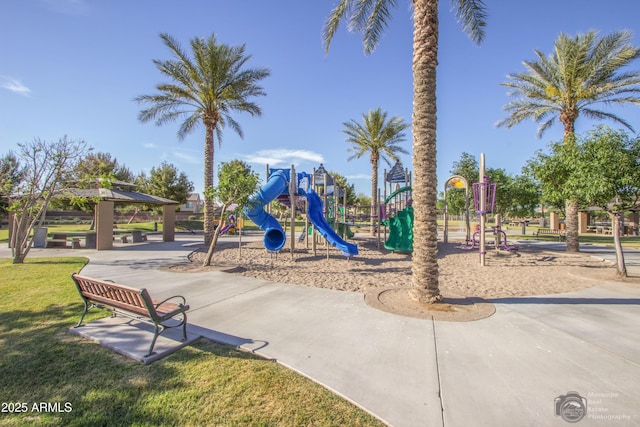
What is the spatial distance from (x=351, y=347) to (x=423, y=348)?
1.01 metres

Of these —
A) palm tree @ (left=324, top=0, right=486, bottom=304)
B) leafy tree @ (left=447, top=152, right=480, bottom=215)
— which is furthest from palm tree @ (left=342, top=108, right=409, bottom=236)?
palm tree @ (left=324, top=0, right=486, bottom=304)

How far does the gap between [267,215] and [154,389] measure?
10.8 metres

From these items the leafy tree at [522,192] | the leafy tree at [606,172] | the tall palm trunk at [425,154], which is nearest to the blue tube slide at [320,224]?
the tall palm trunk at [425,154]

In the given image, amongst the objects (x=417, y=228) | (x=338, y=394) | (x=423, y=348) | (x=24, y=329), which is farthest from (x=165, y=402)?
(x=417, y=228)

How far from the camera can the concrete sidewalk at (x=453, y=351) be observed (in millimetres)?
2928

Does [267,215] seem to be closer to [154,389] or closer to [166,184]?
[154,389]

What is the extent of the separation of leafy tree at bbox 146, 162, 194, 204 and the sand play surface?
88.7ft

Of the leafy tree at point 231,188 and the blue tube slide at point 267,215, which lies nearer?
the leafy tree at point 231,188

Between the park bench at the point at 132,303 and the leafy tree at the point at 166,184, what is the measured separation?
3488cm

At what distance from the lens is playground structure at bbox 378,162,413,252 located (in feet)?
47.0

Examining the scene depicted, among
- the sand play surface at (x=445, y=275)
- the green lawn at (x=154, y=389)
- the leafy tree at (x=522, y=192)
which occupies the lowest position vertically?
the green lawn at (x=154, y=389)

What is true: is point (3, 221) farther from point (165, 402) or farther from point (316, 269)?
point (165, 402)

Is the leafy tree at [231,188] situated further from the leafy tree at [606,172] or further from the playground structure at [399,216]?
the leafy tree at [606,172]

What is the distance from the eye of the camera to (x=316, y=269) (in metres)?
10.3
